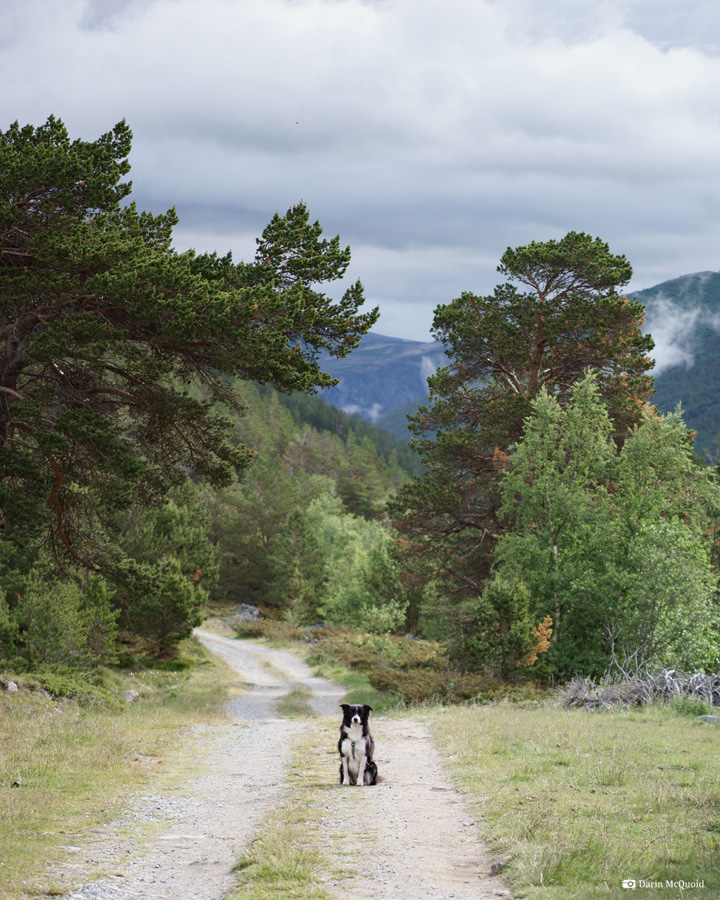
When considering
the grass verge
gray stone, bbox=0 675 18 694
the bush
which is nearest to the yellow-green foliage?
the grass verge

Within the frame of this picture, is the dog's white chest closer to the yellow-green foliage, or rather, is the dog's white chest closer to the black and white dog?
the black and white dog

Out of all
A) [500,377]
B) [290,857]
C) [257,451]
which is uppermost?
[500,377]

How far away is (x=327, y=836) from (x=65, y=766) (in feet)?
16.4

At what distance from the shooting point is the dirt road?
581 centimetres

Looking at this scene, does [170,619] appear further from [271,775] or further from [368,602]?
A: [271,775]

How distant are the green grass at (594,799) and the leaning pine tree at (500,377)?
13.0m

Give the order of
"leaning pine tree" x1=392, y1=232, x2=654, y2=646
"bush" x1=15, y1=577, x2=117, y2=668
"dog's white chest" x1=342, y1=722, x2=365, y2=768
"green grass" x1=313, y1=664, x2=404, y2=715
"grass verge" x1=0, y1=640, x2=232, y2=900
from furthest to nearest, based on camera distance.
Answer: "leaning pine tree" x1=392, y1=232, x2=654, y2=646 → "green grass" x1=313, y1=664, x2=404, y2=715 → "bush" x1=15, y1=577, x2=117, y2=668 → "dog's white chest" x1=342, y1=722, x2=365, y2=768 → "grass verge" x1=0, y1=640, x2=232, y2=900

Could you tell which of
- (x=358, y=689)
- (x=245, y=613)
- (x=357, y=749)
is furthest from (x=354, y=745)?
(x=245, y=613)

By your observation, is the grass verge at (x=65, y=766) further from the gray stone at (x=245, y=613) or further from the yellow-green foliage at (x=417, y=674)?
the gray stone at (x=245, y=613)

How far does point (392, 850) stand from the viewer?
21.9 feet

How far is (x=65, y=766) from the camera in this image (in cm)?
1047

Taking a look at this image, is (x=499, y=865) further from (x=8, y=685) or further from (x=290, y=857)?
(x=8, y=685)

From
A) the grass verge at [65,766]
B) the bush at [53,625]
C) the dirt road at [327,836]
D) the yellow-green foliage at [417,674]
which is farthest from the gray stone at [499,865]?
the bush at [53,625]

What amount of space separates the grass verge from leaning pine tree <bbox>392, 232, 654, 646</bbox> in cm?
1033
